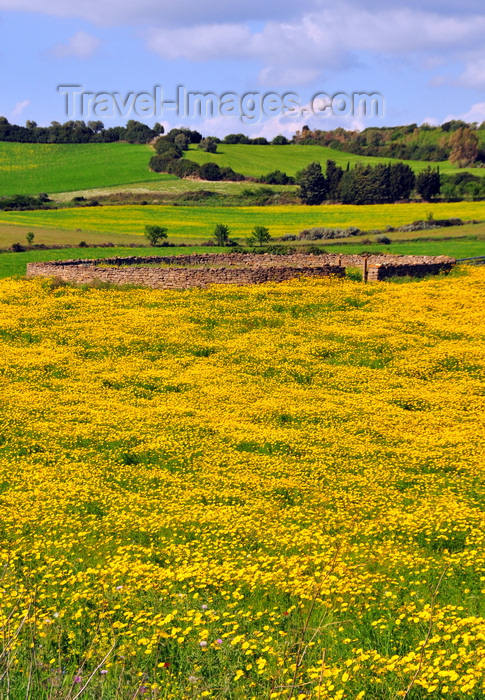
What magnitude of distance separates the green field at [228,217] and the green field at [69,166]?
95.6 feet

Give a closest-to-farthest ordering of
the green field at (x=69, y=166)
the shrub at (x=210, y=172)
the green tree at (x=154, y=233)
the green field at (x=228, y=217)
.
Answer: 1. the green tree at (x=154, y=233)
2. the green field at (x=228, y=217)
3. the green field at (x=69, y=166)
4. the shrub at (x=210, y=172)

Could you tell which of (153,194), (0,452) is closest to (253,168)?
(153,194)

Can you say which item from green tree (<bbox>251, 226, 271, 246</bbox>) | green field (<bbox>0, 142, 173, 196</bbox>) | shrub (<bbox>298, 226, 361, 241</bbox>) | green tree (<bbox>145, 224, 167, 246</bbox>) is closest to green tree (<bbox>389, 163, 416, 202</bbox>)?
shrub (<bbox>298, 226, 361, 241</bbox>)

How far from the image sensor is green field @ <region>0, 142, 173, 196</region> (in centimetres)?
13288

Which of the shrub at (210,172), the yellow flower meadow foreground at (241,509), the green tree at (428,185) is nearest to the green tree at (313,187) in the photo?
the green tree at (428,185)

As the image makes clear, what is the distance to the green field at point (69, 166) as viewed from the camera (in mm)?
132875

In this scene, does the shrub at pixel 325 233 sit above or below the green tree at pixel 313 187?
below

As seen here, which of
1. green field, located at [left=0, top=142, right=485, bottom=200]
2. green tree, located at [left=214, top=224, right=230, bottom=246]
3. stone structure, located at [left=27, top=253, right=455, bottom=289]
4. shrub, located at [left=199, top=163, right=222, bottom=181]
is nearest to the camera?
stone structure, located at [left=27, top=253, right=455, bottom=289]

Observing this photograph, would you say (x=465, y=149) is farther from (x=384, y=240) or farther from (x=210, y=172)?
(x=384, y=240)

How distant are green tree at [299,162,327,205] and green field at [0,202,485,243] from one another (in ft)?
24.2

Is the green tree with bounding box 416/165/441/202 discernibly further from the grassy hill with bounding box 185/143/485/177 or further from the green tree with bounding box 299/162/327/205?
the grassy hill with bounding box 185/143/485/177

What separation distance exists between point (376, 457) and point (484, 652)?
29.1ft

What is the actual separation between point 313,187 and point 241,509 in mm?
111261

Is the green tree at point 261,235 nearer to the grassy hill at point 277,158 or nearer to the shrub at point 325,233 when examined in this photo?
the shrub at point 325,233
